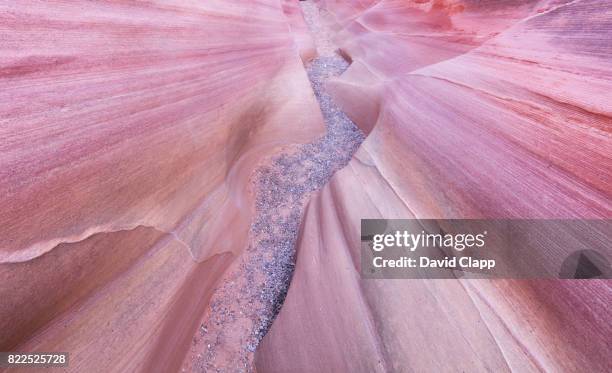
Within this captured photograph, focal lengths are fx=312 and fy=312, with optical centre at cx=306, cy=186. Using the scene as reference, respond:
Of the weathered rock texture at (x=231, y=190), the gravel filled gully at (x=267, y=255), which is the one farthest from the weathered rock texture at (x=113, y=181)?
the gravel filled gully at (x=267, y=255)

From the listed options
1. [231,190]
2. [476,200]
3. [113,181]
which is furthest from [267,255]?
[476,200]

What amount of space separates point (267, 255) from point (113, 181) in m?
1.17

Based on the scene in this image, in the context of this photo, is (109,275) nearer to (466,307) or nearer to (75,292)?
(75,292)

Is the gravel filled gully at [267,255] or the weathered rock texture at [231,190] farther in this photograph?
the gravel filled gully at [267,255]

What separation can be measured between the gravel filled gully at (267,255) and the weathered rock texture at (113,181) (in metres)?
0.12

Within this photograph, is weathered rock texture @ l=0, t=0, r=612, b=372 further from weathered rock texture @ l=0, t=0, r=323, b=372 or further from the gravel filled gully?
the gravel filled gully

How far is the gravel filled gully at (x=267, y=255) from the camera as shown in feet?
6.53

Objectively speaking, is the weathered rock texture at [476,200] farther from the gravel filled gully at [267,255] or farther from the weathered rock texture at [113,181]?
the weathered rock texture at [113,181]

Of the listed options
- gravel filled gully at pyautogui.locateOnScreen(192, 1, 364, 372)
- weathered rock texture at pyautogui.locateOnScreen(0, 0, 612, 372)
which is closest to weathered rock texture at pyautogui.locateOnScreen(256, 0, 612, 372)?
weathered rock texture at pyautogui.locateOnScreen(0, 0, 612, 372)

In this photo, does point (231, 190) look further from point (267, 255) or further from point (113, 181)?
point (113, 181)

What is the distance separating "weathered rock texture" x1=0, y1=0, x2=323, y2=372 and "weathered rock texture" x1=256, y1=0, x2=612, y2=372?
0.70 m

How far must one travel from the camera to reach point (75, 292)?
5.31 ft

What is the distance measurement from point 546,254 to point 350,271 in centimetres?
105

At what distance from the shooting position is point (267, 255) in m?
2.43
